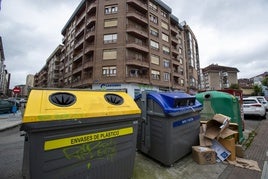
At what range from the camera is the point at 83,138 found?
77.9 inches

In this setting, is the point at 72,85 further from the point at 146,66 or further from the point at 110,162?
the point at 110,162

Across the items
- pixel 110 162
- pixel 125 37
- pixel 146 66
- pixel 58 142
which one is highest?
pixel 125 37

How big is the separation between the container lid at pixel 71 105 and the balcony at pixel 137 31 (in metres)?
22.1

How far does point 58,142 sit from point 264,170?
13.5ft

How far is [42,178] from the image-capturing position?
1710 mm

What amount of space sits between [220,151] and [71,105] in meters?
3.70

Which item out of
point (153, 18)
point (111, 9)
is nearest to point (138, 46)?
point (111, 9)

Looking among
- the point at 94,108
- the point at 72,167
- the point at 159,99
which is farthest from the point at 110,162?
the point at 159,99

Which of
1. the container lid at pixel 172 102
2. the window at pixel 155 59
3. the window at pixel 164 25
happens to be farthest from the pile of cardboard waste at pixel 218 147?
the window at pixel 164 25

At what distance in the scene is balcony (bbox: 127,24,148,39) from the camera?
2284cm

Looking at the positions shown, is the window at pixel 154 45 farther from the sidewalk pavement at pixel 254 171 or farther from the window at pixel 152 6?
the sidewalk pavement at pixel 254 171

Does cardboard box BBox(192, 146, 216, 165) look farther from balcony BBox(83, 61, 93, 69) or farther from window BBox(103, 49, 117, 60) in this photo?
balcony BBox(83, 61, 93, 69)

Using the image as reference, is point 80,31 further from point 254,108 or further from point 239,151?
point 239,151

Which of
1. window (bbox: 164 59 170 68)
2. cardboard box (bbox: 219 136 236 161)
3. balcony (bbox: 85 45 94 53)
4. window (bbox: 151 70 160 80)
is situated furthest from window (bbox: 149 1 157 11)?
cardboard box (bbox: 219 136 236 161)
